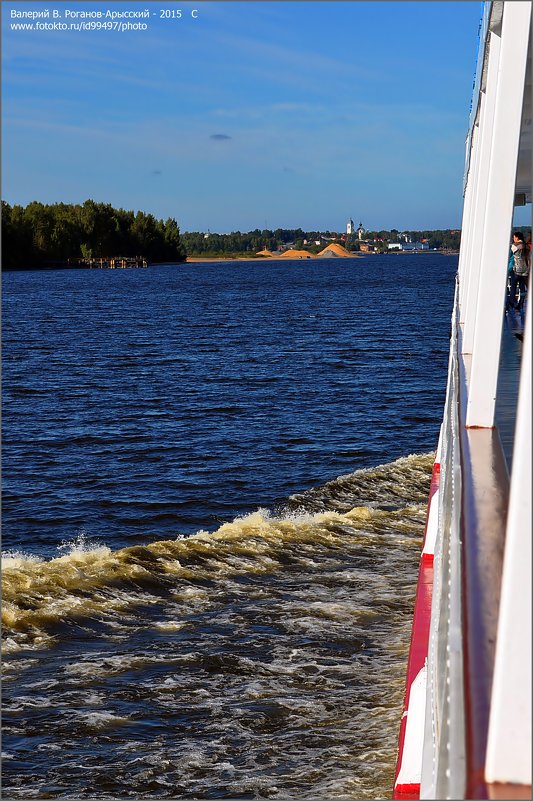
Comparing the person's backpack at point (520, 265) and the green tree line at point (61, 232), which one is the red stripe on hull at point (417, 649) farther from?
the green tree line at point (61, 232)

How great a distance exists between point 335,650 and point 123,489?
840 cm

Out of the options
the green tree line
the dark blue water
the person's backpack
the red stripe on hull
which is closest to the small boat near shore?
the red stripe on hull

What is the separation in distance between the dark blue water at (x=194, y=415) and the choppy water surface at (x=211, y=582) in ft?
0.31

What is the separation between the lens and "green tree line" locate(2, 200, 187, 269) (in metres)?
165

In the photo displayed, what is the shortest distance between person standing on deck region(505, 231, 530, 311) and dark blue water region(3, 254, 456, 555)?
3816 millimetres

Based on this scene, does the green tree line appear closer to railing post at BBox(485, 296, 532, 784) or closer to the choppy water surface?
the choppy water surface

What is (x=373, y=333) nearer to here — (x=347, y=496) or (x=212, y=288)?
(x=347, y=496)

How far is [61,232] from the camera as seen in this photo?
566 feet

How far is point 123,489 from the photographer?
17.1 metres

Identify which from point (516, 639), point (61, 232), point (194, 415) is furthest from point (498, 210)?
point (61, 232)

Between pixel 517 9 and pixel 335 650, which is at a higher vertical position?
pixel 517 9

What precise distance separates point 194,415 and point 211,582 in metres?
13.3

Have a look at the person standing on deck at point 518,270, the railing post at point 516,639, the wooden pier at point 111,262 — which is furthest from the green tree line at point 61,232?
the railing post at point 516,639

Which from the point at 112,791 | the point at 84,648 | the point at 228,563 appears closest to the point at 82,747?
the point at 112,791
